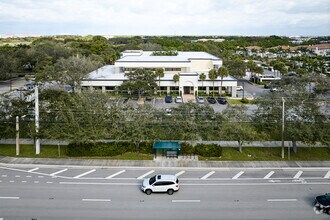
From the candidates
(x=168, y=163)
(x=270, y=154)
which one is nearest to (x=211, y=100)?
(x=270, y=154)

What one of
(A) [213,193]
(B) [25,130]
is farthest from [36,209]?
(B) [25,130]

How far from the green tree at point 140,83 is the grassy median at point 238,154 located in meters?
21.9

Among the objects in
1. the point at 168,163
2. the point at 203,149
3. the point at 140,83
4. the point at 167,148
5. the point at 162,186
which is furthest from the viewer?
the point at 140,83

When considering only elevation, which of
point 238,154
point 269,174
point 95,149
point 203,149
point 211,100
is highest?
point 211,100

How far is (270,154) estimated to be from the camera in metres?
28.0

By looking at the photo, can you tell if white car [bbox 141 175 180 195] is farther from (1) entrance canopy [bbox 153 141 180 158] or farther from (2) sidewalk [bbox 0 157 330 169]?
(1) entrance canopy [bbox 153 141 180 158]

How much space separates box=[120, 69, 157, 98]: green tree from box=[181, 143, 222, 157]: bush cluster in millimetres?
23670

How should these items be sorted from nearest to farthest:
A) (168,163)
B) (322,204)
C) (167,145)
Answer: (322,204), (168,163), (167,145)

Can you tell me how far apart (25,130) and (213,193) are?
18.0 meters

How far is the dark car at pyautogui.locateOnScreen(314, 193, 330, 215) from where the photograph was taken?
18.4m

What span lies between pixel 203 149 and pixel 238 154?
3.03 meters

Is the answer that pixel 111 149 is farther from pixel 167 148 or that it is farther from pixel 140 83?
pixel 140 83

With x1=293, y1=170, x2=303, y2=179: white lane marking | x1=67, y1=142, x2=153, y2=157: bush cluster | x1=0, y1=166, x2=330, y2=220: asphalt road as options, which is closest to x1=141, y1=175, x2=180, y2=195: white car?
x1=0, y1=166, x2=330, y2=220: asphalt road

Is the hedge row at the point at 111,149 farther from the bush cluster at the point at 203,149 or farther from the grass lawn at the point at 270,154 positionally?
the grass lawn at the point at 270,154
